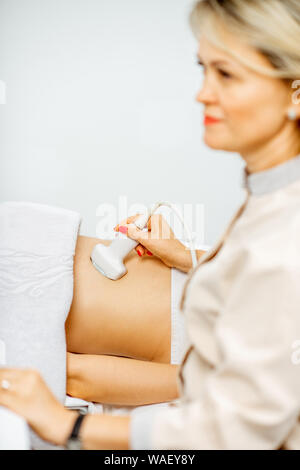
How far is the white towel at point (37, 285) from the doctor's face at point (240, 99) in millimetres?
589

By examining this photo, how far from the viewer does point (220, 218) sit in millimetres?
1908

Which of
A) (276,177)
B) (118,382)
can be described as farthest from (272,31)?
(118,382)

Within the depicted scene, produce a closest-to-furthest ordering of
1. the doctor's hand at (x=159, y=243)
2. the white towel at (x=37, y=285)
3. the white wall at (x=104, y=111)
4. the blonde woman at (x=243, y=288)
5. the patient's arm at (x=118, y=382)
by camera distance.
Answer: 1. the blonde woman at (x=243, y=288)
2. the white towel at (x=37, y=285)
3. the patient's arm at (x=118, y=382)
4. the doctor's hand at (x=159, y=243)
5. the white wall at (x=104, y=111)

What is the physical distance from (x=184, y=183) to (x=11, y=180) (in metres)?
0.62

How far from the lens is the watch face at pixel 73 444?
31.0 inches

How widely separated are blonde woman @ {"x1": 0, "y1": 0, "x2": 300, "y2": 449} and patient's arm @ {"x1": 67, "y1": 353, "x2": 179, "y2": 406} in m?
0.43

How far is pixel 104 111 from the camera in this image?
184 centimetres

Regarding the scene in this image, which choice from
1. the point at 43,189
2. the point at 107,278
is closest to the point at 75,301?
the point at 107,278

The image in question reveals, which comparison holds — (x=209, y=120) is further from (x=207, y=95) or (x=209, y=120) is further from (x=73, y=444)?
(x=73, y=444)

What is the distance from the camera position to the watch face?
2.58ft

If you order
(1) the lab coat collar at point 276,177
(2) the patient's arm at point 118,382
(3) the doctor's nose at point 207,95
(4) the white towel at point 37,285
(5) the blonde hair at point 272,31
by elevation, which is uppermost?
(5) the blonde hair at point 272,31

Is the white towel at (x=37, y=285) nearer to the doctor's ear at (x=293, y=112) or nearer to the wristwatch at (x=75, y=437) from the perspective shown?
the wristwatch at (x=75, y=437)

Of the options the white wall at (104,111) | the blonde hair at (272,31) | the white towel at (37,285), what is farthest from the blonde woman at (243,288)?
the white wall at (104,111)

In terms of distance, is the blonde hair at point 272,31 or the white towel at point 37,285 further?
the white towel at point 37,285
